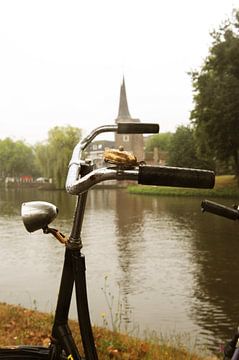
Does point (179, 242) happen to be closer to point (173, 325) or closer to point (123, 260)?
point (123, 260)

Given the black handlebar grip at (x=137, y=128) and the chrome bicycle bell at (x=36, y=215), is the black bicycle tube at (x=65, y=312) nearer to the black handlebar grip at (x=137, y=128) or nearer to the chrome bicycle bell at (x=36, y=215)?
the chrome bicycle bell at (x=36, y=215)

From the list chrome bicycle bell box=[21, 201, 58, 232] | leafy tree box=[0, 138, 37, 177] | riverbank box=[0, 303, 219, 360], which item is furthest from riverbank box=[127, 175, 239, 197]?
leafy tree box=[0, 138, 37, 177]

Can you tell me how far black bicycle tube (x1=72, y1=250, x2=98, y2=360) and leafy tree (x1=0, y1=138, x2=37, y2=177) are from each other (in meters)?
74.3

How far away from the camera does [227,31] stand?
29250 mm

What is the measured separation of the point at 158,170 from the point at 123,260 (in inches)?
435

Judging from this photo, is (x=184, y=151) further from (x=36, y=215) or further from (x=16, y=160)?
(x=36, y=215)

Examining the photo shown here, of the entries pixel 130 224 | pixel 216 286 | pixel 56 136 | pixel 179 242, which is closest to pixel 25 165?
pixel 56 136

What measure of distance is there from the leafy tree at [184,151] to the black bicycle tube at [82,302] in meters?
44.5

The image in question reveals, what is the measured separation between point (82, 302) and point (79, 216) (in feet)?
1.11

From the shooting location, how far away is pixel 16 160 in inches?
2992

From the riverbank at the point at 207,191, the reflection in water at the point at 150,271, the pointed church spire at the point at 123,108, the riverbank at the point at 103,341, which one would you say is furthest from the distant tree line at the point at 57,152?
the riverbank at the point at 103,341

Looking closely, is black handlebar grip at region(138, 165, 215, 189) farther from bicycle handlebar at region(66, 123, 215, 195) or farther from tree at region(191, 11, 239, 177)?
tree at region(191, 11, 239, 177)

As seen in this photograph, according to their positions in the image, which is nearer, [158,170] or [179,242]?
[158,170]

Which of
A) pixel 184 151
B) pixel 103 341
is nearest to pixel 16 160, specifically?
pixel 184 151
